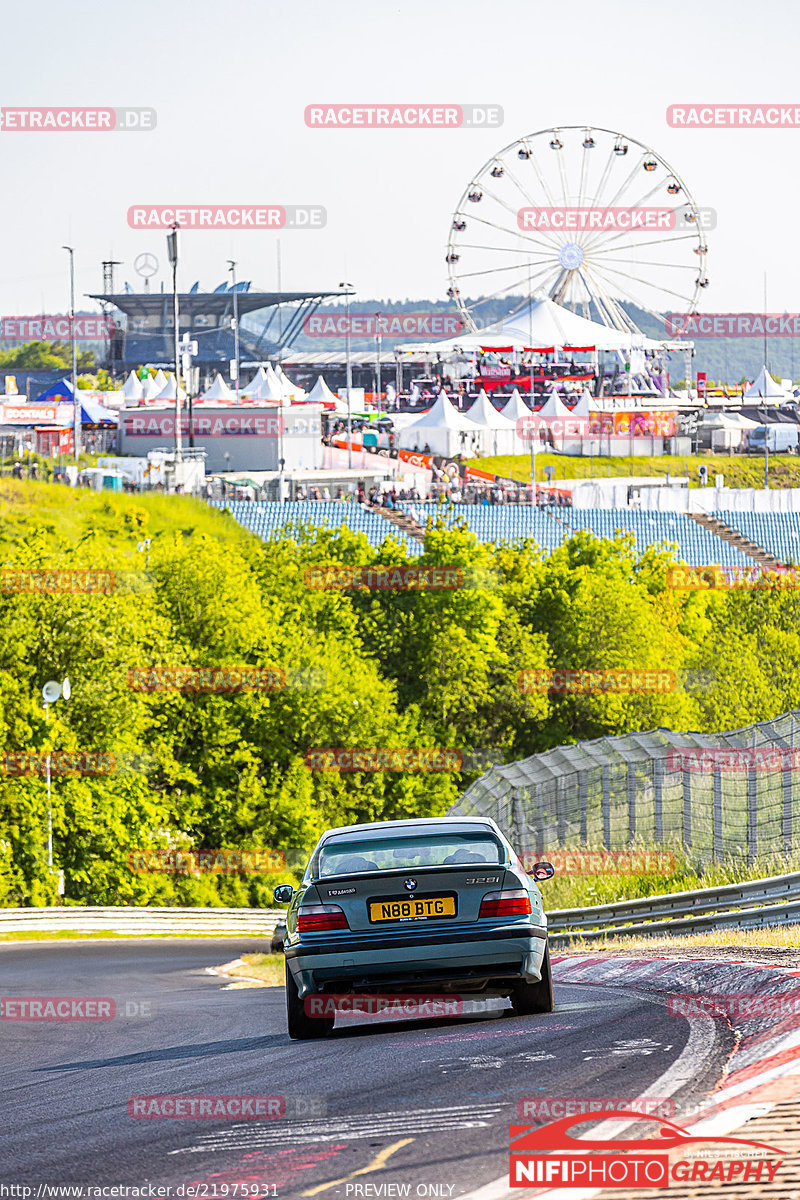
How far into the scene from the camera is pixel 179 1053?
10336mm

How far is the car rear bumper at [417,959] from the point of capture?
9.02 m

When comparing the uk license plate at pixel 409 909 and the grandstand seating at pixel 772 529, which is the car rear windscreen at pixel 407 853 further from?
the grandstand seating at pixel 772 529

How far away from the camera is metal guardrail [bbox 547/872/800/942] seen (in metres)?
14.0

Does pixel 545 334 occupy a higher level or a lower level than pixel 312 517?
higher

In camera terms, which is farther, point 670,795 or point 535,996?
point 670,795

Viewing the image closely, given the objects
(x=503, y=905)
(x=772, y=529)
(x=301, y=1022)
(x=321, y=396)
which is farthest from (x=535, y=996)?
(x=321, y=396)

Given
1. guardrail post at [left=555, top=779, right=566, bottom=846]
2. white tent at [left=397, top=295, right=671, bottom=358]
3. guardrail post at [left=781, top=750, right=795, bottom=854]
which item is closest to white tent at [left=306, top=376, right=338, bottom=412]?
white tent at [left=397, top=295, right=671, bottom=358]

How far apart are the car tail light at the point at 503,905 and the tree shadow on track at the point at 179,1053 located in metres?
1.76

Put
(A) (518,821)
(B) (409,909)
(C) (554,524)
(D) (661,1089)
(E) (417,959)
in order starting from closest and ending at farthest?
(D) (661,1089)
(E) (417,959)
(B) (409,909)
(A) (518,821)
(C) (554,524)

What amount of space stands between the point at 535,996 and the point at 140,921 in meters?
25.6

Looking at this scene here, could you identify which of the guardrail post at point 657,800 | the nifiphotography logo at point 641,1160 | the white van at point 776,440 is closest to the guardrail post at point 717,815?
the guardrail post at point 657,800

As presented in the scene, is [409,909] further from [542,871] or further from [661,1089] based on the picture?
[661,1089]

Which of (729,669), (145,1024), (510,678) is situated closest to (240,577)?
(510,678)

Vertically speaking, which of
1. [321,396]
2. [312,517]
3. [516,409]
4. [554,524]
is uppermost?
[321,396]
